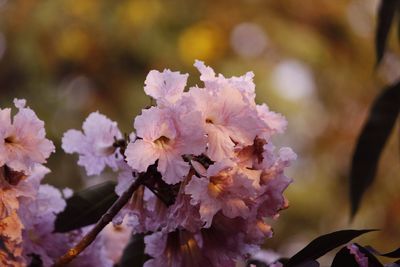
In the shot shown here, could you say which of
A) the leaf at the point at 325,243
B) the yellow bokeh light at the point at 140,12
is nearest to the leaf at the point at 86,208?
the leaf at the point at 325,243

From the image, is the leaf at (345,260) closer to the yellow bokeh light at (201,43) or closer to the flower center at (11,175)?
the flower center at (11,175)

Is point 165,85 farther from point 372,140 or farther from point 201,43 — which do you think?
point 201,43

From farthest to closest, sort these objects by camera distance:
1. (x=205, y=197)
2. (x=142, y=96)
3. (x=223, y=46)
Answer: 1. (x=223, y=46)
2. (x=142, y=96)
3. (x=205, y=197)

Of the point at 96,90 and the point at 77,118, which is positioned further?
the point at 96,90

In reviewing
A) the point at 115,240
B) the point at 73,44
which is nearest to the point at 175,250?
the point at 115,240

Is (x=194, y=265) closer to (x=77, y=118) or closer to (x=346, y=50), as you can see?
(x=77, y=118)

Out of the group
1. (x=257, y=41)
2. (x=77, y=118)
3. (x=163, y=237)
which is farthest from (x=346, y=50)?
(x=163, y=237)

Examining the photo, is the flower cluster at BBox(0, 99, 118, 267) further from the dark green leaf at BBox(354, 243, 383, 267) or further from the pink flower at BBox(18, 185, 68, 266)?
the dark green leaf at BBox(354, 243, 383, 267)
